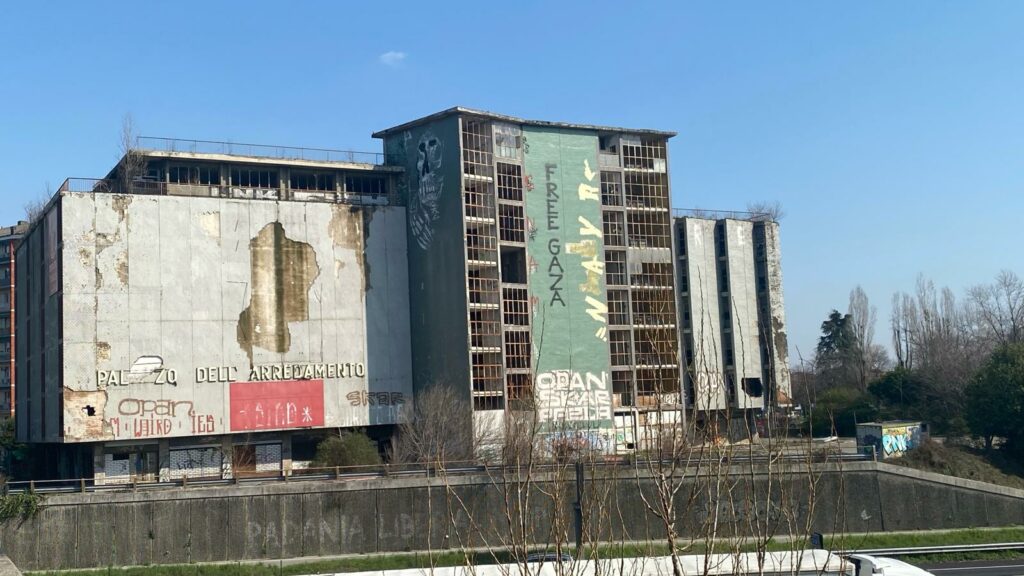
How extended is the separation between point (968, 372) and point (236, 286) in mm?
58658

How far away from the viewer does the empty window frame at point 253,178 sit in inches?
2699

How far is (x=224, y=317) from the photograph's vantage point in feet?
210

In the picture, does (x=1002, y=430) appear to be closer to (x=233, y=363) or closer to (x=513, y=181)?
(x=513, y=181)

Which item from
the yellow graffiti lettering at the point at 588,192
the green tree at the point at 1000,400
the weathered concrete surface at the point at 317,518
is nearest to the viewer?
the weathered concrete surface at the point at 317,518

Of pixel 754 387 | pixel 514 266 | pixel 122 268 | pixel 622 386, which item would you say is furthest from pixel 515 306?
pixel 754 387

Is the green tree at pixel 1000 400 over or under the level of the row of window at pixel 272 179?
under

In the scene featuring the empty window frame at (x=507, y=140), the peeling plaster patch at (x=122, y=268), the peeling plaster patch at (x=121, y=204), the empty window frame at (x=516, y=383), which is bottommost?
the empty window frame at (x=516, y=383)

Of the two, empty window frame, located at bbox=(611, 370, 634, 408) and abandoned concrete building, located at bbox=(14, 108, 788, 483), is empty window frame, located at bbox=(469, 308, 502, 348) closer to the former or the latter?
abandoned concrete building, located at bbox=(14, 108, 788, 483)

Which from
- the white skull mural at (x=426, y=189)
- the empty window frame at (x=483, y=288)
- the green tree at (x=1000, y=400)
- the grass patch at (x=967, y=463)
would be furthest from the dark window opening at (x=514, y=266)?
the green tree at (x=1000, y=400)

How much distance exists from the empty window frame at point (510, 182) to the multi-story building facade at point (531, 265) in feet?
0.33

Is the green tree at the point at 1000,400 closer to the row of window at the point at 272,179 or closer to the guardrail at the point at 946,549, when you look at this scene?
the guardrail at the point at 946,549

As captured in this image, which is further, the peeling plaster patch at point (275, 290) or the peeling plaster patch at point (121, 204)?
the peeling plaster patch at point (275, 290)

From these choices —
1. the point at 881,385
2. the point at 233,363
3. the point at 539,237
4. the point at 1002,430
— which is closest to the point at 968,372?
the point at 881,385

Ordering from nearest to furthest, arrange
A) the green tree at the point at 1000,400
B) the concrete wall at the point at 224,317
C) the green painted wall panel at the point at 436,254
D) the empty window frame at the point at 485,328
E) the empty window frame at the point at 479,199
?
the concrete wall at the point at 224,317
the green tree at the point at 1000,400
the empty window frame at the point at 485,328
the green painted wall panel at the point at 436,254
the empty window frame at the point at 479,199
